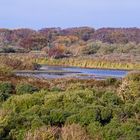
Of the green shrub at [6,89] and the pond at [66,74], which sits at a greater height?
the green shrub at [6,89]

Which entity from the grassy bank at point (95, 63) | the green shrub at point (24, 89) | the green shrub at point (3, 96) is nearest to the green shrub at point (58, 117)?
the green shrub at point (3, 96)

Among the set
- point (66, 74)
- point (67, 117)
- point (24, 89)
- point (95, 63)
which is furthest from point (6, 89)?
point (95, 63)

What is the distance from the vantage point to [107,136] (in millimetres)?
16516

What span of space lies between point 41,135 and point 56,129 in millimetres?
812

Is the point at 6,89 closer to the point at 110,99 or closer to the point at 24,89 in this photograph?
the point at 24,89

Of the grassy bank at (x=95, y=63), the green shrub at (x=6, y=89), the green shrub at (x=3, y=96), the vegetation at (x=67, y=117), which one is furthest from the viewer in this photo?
the grassy bank at (x=95, y=63)

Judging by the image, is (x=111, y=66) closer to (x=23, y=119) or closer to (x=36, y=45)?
(x=36, y=45)

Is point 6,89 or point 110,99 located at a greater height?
point 6,89

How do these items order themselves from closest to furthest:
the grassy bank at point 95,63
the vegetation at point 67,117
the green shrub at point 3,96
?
the vegetation at point 67,117 < the green shrub at point 3,96 < the grassy bank at point 95,63

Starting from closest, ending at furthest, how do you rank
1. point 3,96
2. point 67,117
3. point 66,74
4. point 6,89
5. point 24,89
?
point 67,117, point 3,96, point 6,89, point 24,89, point 66,74

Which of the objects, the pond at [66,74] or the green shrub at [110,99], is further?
the pond at [66,74]

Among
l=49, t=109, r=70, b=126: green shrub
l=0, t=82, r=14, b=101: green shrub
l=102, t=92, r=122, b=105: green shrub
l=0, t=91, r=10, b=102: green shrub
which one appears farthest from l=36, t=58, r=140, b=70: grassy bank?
l=49, t=109, r=70, b=126: green shrub

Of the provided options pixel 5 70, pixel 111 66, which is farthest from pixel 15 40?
pixel 5 70

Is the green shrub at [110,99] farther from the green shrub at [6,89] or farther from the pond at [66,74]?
the pond at [66,74]
